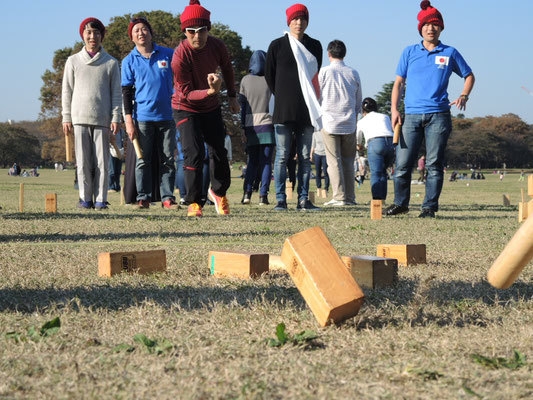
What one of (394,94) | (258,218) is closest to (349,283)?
(258,218)

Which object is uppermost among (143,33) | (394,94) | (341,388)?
(143,33)

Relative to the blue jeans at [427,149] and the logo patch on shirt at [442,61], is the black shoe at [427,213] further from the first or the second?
the logo patch on shirt at [442,61]

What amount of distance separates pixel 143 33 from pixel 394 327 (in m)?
7.68

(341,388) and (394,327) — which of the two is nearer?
(341,388)

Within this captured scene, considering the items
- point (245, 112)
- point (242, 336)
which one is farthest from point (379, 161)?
point (242, 336)

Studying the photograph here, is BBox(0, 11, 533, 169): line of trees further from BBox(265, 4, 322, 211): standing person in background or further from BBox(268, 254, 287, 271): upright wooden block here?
BBox(268, 254, 287, 271): upright wooden block

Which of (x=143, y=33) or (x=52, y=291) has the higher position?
(x=143, y=33)

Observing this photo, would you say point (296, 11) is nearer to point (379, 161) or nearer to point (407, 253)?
point (379, 161)

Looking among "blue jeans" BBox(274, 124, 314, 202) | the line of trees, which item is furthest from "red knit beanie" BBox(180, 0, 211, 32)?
the line of trees

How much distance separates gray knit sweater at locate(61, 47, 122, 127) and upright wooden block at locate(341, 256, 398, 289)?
6.92 meters

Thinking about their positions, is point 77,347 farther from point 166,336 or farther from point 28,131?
point 28,131

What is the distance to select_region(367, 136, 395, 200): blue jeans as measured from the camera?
40.0 ft

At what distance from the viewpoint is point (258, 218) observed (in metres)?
9.09

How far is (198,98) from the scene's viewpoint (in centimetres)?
829
